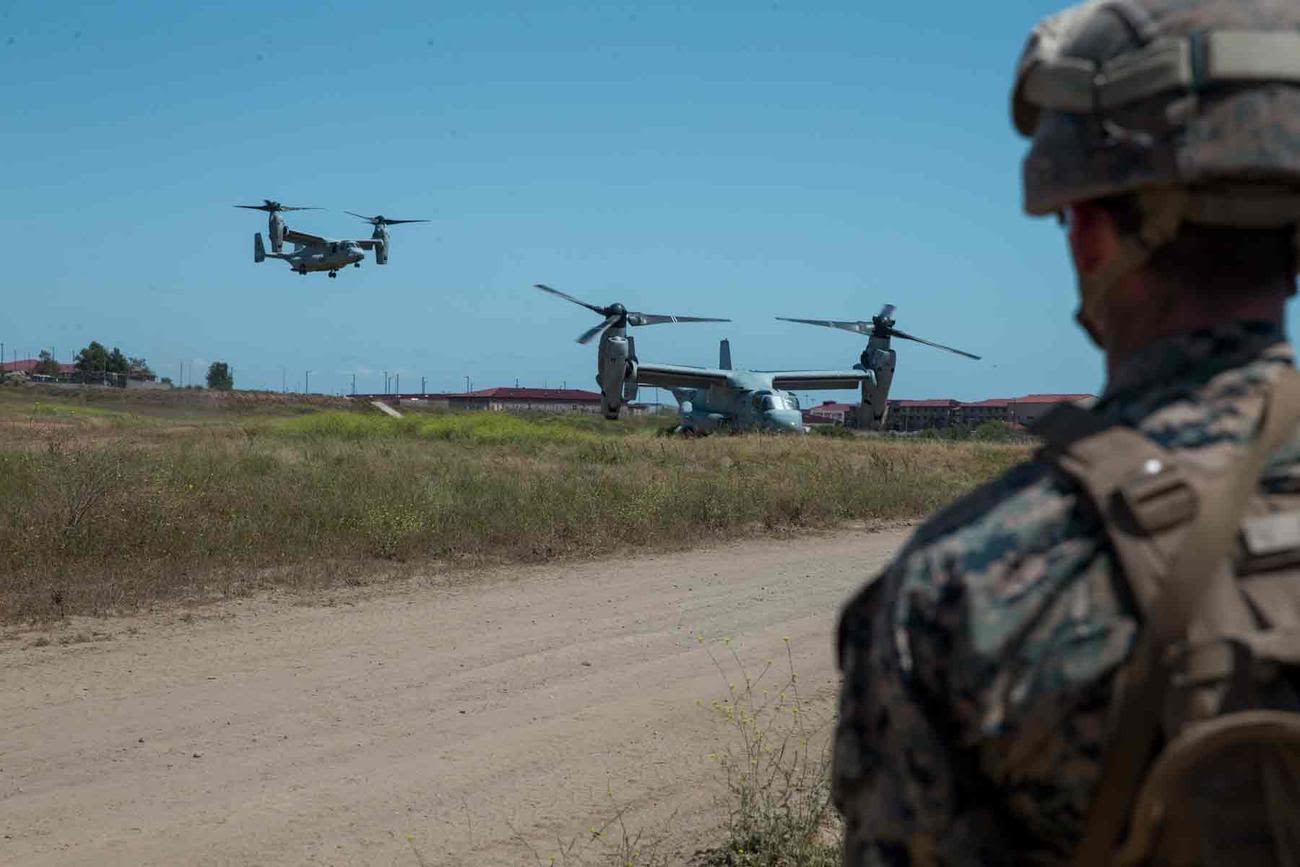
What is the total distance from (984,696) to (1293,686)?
1.06 ft

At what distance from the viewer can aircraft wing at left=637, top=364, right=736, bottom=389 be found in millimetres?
47750

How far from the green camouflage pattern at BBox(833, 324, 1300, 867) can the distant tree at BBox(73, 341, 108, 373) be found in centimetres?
11680

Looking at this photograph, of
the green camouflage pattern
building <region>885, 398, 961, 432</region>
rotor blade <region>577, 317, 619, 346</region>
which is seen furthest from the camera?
building <region>885, 398, 961, 432</region>

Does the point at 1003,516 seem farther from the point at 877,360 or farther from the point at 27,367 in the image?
the point at 27,367

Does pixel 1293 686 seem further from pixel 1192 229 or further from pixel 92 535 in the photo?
pixel 92 535

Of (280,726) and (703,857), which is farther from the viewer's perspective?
(280,726)

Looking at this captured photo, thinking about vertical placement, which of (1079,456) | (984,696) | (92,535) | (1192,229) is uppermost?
(1192,229)

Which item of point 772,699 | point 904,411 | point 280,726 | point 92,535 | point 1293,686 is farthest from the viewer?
point 904,411

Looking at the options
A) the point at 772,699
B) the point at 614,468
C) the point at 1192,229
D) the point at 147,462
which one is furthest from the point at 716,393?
the point at 1192,229

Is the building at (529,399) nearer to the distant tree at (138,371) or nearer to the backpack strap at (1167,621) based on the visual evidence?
the distant tree at (138,371)

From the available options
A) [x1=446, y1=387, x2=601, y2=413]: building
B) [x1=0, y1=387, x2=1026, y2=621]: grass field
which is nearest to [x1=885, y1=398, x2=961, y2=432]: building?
[x1=446, y1=387, x2=601, y2=413]: building

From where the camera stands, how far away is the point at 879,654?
60.0 inches

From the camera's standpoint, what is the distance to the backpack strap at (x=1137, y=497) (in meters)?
1.36

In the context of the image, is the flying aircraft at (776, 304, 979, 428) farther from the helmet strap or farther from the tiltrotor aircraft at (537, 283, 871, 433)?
the helmet strap
